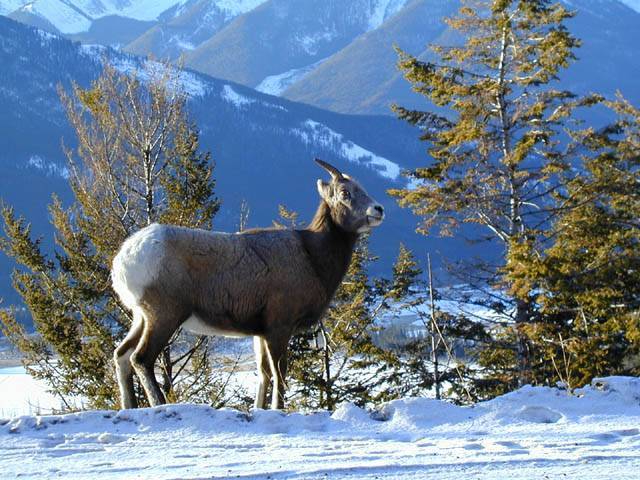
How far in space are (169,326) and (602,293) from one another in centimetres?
1305

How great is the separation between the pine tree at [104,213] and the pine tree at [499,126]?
5.15 meters

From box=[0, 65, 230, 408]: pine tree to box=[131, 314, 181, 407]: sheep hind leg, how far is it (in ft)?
29.5

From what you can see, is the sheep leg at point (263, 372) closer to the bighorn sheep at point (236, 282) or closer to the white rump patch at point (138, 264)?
the bighorn sheep at point (236, 282)

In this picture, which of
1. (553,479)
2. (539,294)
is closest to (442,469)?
(553,479)

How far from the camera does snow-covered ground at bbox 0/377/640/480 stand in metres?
4.68

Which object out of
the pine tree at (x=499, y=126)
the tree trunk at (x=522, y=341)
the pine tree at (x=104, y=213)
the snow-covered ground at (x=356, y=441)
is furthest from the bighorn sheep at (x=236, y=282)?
the tree trunk at (x=522, y=341)

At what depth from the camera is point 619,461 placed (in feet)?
15.7

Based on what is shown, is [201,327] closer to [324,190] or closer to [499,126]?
[324,190]

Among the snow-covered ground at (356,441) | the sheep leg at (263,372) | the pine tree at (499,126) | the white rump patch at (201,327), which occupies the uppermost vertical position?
the pine tree at (499,126)

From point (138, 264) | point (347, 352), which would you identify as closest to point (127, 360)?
point (138, 264)

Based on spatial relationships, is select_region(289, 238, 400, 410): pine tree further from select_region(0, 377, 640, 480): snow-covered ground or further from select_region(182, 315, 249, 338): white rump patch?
select_region(0, 377, 640, 480): snow-covered ground

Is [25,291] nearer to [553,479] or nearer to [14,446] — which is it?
[14,446]

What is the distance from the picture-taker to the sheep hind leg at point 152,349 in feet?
25.1

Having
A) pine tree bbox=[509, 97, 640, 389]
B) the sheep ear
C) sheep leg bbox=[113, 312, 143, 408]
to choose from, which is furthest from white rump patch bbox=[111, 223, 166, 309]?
pine tree bbox=[509, 97, 640, 389]
